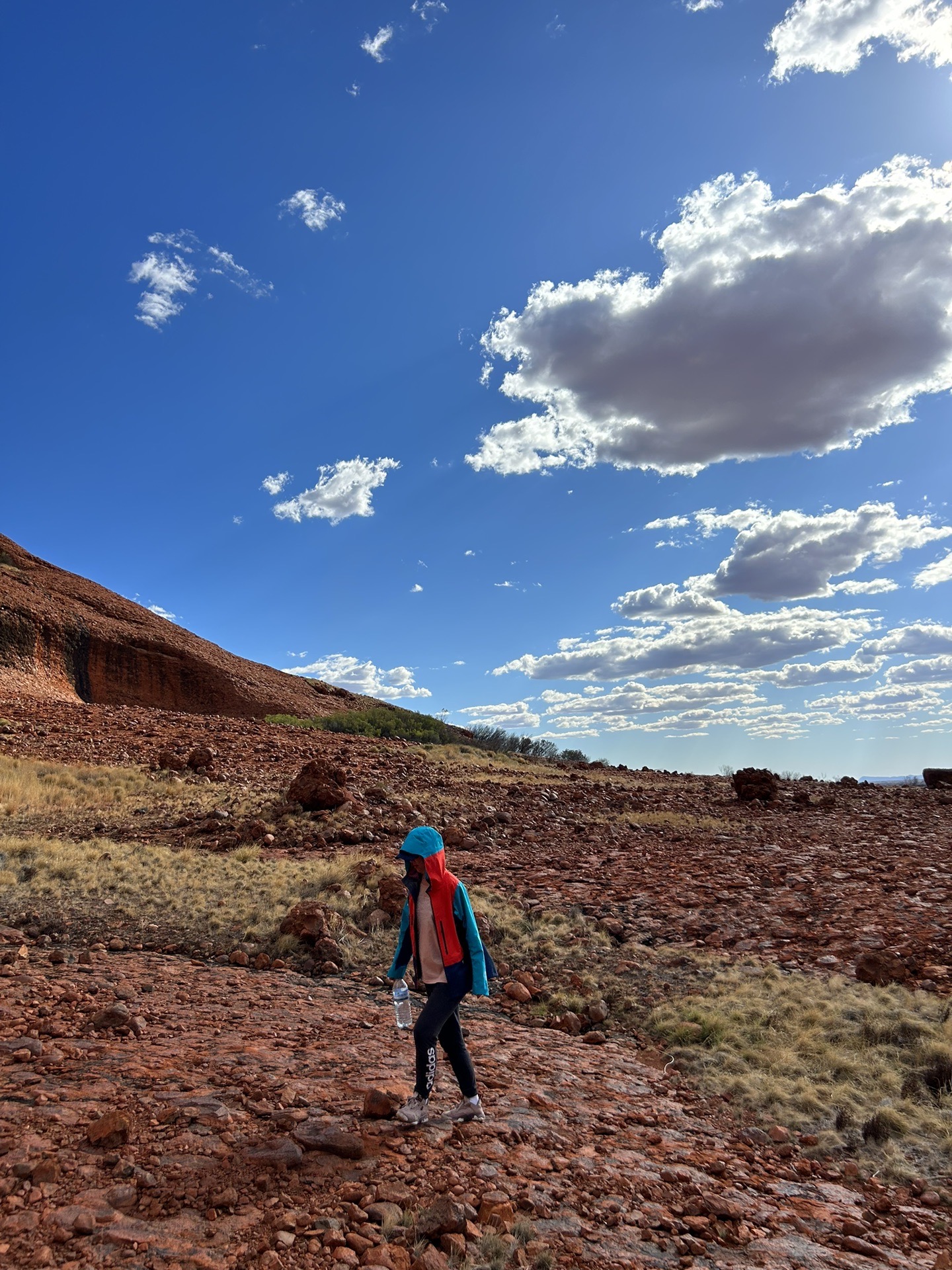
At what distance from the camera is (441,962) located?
194 inches

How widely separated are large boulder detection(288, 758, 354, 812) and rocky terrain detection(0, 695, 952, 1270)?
151 centimetres

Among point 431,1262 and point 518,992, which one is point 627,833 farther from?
point 431,1262

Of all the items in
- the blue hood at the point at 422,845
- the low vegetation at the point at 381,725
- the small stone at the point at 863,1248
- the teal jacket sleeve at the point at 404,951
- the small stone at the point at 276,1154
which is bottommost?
the small stone at the point at 863,1248

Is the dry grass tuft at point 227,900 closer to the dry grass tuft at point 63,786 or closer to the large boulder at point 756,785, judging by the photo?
the dry grass tuft at point 63,786

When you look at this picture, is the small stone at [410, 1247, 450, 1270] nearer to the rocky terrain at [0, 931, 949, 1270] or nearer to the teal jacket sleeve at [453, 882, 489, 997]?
the rocky terrain at [0, 931, 949, 1270]

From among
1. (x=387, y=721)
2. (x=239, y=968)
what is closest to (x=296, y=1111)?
(x=239, y=968)

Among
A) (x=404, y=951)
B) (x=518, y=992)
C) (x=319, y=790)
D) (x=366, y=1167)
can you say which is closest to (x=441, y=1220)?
(x=366, y=1167)

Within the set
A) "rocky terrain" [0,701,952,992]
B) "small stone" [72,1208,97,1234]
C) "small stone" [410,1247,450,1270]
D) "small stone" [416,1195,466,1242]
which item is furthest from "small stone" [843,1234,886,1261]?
"rocky terrain" [0,701,952,992]

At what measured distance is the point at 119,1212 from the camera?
3467 mm

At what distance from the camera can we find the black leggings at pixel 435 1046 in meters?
4.78

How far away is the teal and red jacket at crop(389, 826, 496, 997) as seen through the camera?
4.82 metres

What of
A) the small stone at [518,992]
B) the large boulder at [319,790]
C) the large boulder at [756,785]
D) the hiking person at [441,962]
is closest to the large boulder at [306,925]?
the small stone at [518,992]

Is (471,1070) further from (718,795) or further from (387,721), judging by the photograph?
(387,721)

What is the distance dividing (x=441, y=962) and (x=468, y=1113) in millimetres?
908
